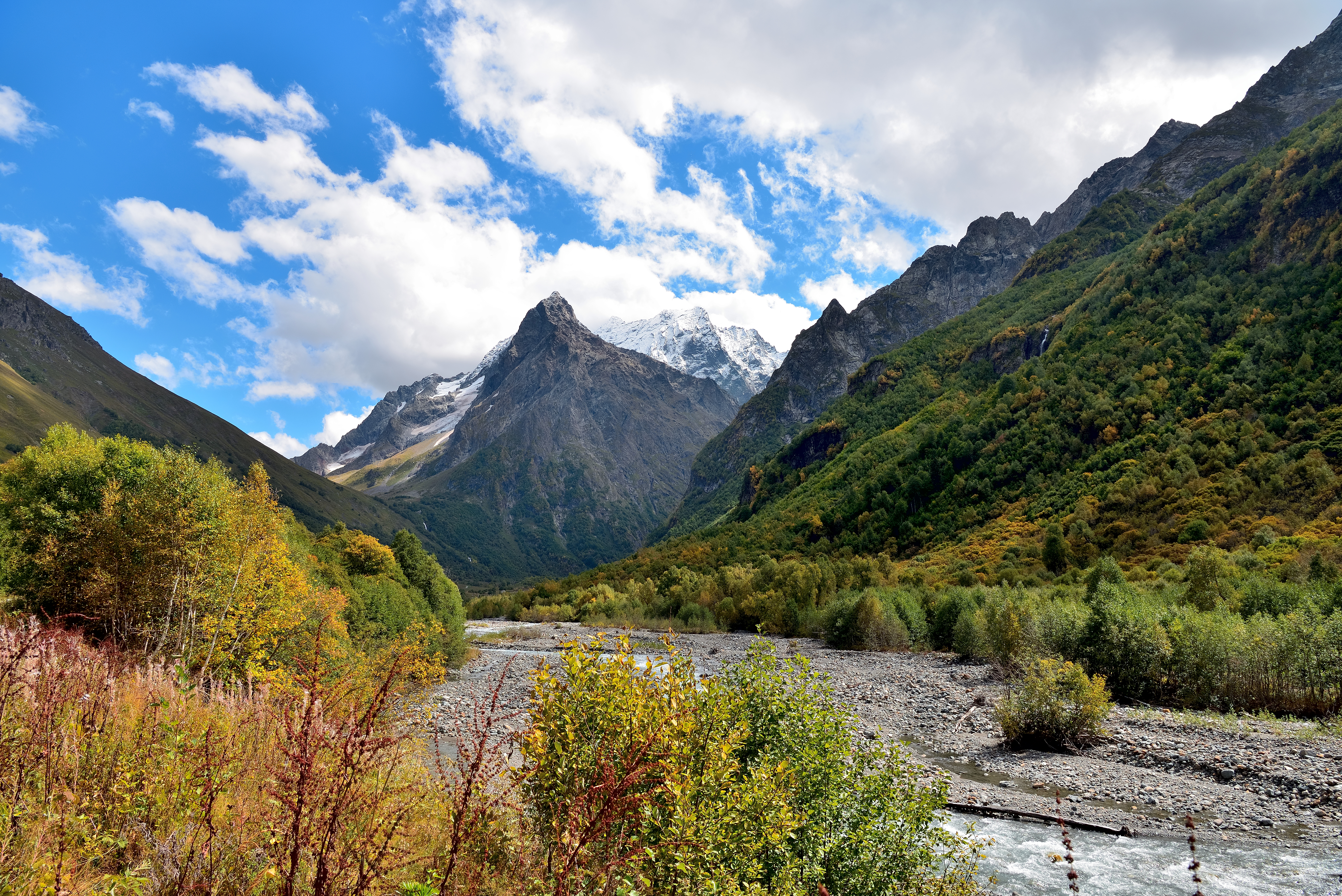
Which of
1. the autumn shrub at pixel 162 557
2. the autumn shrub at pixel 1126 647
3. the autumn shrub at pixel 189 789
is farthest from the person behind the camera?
the autumn shrub at pixel 1126 647

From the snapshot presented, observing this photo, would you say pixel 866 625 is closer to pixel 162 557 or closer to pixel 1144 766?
pixel 1144 766

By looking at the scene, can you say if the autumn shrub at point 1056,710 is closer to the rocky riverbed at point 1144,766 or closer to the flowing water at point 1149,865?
the rocky riverbed at point 1144,766

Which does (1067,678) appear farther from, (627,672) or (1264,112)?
(1264,112)

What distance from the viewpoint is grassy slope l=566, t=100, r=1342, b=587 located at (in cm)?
5994

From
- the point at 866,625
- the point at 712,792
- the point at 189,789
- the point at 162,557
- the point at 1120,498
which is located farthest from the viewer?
the point at 1120,498

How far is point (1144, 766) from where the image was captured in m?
20.2

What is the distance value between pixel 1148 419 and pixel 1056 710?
7223 cm

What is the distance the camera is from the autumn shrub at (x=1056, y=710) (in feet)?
74.0

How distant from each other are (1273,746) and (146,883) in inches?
1180

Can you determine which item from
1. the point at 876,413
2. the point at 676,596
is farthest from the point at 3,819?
the point at 876,413

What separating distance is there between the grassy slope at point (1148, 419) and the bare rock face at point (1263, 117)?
78377mm

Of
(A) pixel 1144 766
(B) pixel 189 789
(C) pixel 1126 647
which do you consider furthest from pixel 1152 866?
(C) pixel 1126 647

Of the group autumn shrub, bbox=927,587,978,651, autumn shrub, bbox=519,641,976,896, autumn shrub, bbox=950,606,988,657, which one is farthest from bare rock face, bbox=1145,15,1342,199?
autumn shrub, bbox=519,641,976,896

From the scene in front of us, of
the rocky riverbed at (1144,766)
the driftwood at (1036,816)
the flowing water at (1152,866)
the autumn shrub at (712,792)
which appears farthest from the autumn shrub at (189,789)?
the driftwood at (1036,816)
